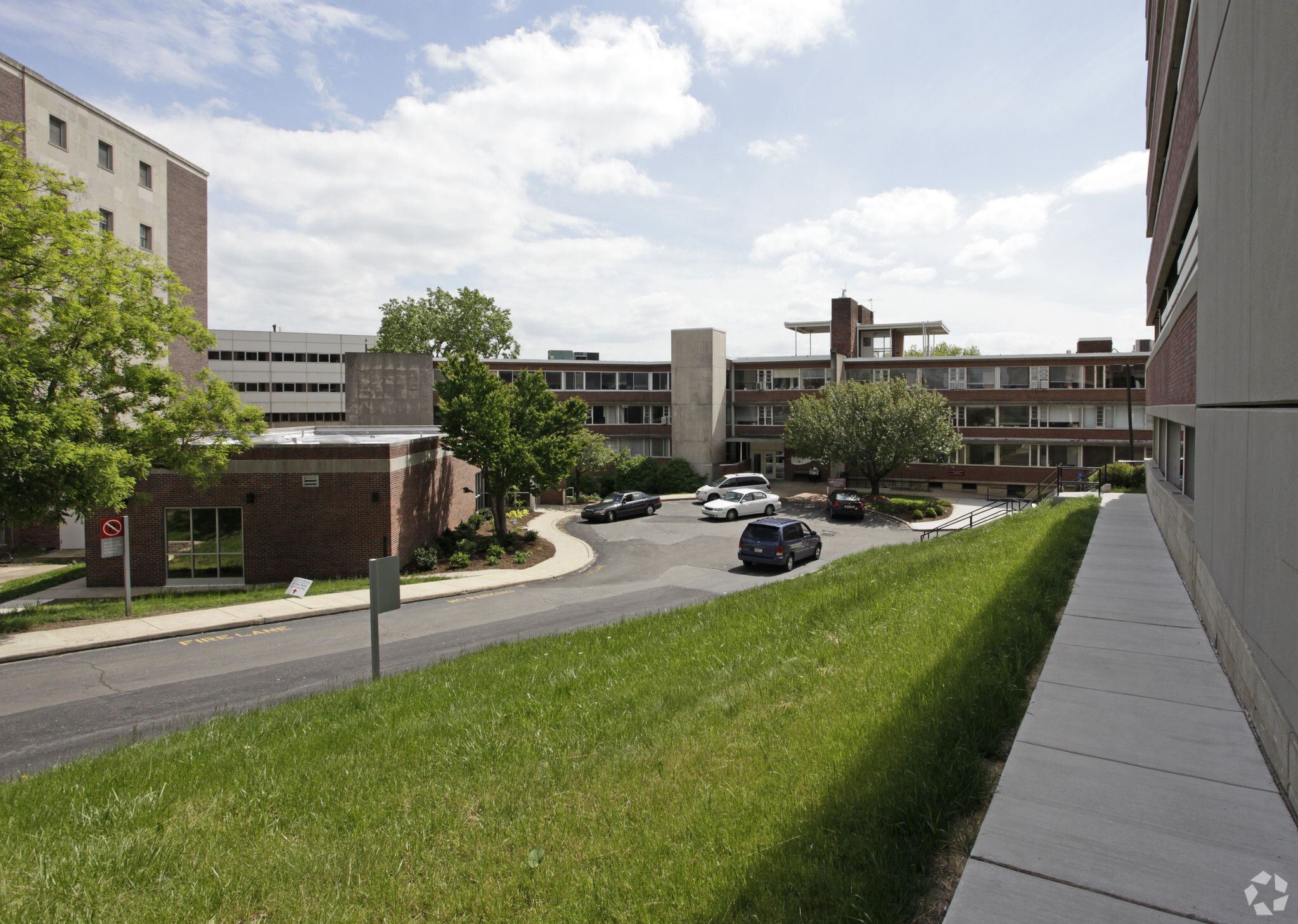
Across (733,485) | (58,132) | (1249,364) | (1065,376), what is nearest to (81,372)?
(1249,364)

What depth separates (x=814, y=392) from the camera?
2178 inches

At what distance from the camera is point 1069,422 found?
4856 centimetres

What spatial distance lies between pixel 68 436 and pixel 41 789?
1269 centimetres

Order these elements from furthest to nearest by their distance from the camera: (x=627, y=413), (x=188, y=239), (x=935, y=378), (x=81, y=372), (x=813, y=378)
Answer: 1. (x=627, y=413)
2. (x=813, y=378)
3. (x=935, y=378)
4. (x=188, y=239)
5. (x=81, y=372)

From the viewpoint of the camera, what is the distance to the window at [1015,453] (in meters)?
49.7

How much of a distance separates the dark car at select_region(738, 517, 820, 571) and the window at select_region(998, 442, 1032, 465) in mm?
30177

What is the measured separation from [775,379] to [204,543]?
42.5 meters

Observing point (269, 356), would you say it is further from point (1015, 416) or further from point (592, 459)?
point (1015, 416)

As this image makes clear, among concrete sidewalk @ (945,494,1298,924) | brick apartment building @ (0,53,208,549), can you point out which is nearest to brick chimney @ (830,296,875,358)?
brick apartment building @ (0,53,208,549)

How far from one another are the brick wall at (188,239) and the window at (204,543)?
23.0 meters

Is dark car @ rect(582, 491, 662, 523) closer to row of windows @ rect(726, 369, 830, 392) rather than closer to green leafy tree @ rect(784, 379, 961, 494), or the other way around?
green leafy tree @ rect(784, 379, 961, 494)

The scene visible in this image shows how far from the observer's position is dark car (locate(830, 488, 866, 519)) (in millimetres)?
39750

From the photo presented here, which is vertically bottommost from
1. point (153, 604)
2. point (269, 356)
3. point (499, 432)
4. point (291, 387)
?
point (153, 604)

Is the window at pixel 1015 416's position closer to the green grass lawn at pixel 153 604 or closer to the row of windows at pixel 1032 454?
the row of windows at pixel 1032 454
